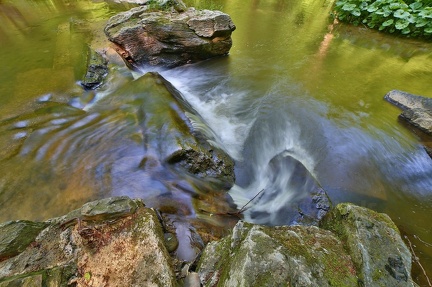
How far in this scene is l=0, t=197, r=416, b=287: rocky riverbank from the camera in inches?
72.5

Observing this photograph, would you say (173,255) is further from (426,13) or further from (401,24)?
(426,13)

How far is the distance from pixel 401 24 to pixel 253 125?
9.03 meters

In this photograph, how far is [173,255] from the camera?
245 centimetres

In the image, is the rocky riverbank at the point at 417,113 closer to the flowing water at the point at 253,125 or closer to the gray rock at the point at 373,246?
the flowing water at the point at 253,125

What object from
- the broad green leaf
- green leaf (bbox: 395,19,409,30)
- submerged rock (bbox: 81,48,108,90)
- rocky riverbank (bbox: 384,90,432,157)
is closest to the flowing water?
rocky riverbank (bbox: 384,90,432,157)

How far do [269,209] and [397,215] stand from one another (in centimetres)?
199

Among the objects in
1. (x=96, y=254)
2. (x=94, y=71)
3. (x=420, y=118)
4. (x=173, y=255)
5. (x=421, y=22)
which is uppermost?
(x=96, y=254)

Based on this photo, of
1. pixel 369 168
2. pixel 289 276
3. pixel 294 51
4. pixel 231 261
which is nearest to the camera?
pixel 289 276

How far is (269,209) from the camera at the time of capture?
12.4ft

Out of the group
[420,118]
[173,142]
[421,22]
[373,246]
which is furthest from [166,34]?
[421,22]

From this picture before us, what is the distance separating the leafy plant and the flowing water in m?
0.51

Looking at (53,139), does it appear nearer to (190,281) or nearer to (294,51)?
(190,281)

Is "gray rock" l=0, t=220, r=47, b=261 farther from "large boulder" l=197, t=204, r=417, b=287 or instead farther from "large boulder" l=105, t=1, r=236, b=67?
"large boulder" l=105, t=1, r=236, b=67

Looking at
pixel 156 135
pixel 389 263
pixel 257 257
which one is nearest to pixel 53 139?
pixel 156 135
